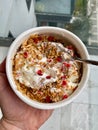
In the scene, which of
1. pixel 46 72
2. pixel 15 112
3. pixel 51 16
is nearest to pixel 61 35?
pixel 46 72

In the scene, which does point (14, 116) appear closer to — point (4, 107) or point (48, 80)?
point (4, 107)

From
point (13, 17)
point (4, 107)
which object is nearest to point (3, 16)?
point (13, 17)

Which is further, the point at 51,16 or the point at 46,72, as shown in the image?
the point at 51,16

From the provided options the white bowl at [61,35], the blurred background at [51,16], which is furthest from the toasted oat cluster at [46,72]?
the blurred background at [51,16]

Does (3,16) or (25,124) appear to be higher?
(3,16)

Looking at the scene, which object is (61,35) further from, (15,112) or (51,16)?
(51,16)

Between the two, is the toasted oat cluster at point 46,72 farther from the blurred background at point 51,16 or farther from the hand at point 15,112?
the blurred background at point 51,16
